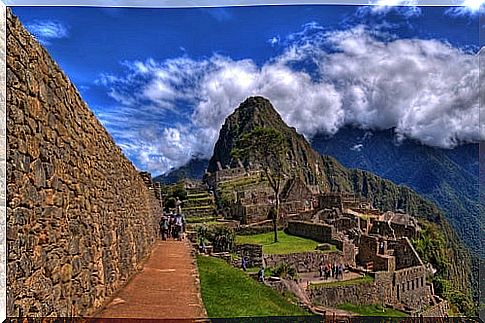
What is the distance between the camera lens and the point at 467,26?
5.96 m

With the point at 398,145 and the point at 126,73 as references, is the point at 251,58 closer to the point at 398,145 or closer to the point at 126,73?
the point at 126,73

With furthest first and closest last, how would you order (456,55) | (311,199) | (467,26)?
1. (311,199)
2. (456,55)
3. (467,26)

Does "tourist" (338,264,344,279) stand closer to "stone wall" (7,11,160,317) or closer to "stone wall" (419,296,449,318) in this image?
"stone wall" (419,296,449,318)

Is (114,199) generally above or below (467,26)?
below

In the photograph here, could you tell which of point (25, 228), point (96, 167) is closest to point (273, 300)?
point (96, 167)

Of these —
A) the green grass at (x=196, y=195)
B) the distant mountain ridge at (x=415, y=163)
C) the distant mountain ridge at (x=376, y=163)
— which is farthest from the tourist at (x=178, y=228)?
the distant mountain ridge at (x=415, y=163)

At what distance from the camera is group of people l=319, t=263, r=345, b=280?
1170cm

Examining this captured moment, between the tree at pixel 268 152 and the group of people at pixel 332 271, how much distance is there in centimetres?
164

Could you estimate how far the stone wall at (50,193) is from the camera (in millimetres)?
2559

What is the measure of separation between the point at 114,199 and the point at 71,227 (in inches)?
70.8

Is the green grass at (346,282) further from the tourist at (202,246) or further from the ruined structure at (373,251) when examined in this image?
the tourist at (202,246)

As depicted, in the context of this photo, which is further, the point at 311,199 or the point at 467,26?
the point at 311,199

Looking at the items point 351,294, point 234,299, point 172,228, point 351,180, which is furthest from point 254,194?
point 234,299

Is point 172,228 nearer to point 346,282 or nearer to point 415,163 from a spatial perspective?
point 346,282
